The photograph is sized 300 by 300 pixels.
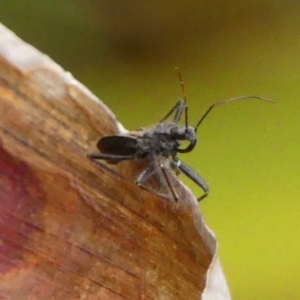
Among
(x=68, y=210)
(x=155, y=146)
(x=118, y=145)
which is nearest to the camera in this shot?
(x=68, y=210)

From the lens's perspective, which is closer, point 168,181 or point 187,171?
point 168,181

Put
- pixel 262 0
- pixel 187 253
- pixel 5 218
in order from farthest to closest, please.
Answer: pixel 262 0, pixel 187 253, pixel 5 218

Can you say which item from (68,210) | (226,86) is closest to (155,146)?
(68,210)

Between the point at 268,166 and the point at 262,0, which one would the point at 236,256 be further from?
the point at 262,0

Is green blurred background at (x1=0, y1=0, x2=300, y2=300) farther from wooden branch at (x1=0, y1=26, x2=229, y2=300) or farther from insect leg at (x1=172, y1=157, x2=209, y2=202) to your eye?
wooden branch at (x1=0, y1=26, x2=229, y2=300)

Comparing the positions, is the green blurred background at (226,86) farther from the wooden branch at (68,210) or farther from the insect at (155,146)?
the wooden branch at (68,210)

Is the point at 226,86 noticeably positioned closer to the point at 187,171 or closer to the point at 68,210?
the point at 187,171

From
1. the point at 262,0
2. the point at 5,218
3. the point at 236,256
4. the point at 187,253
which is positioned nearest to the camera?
the point at 5,218

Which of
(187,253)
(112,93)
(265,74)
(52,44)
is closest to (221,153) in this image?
(265,74)
